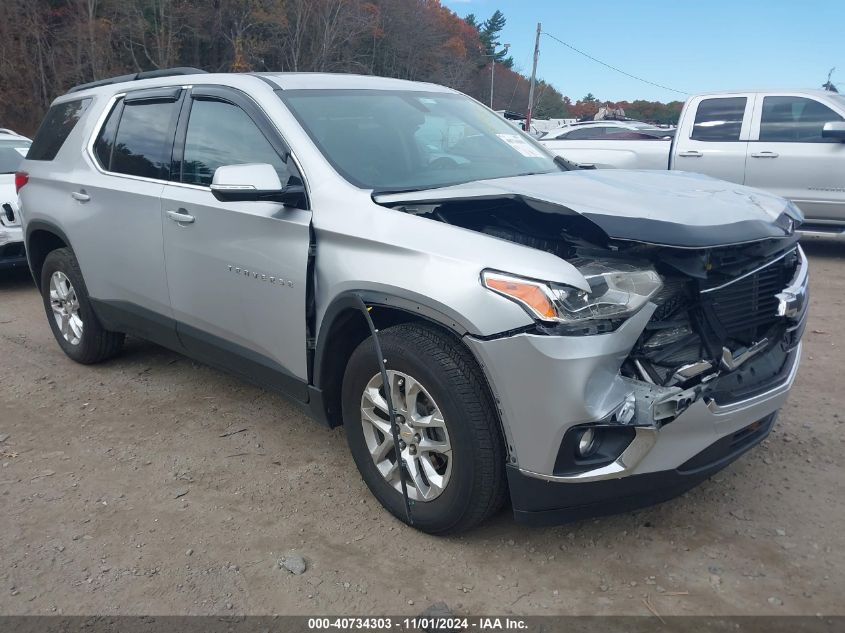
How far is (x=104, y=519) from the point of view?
10.2 feet

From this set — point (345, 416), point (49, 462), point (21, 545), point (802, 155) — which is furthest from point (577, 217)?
point (802, 155)

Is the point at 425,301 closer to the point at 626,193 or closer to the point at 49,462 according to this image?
the point at 626,193

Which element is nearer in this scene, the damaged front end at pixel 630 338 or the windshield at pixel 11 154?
the damaged front end at pixel 630 338

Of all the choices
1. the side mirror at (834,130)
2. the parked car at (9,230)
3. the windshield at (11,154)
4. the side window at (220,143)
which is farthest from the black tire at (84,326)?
the side mirror at (834,130)

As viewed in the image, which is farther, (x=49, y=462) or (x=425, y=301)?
(x=49, y=462)

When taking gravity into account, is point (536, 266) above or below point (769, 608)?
above

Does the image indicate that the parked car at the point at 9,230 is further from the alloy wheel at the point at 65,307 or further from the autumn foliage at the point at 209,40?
the autumn foliage at the point at 209,40

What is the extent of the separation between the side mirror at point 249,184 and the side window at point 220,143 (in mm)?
235

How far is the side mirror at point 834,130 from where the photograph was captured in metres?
7.54

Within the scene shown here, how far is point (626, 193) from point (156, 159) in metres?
2.68

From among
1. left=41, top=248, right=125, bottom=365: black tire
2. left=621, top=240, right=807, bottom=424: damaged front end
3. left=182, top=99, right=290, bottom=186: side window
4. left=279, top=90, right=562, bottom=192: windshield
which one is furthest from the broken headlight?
left=41, top=248, right=125, bottom=365: black tire

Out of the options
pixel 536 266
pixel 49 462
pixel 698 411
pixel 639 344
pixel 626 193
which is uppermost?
pixel 626 193

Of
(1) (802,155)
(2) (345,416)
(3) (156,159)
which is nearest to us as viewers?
(2) (345,416)

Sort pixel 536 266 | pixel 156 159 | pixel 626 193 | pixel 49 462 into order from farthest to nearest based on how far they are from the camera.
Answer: pixel 156 159
pixel 49 462
pixel 626 193
pixel 536 266
